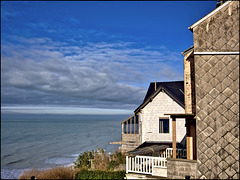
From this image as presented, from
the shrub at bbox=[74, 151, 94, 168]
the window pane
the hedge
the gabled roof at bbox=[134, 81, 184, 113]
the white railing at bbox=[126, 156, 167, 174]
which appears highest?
the gabled roof at bbox=[134, 81, 184, 113]

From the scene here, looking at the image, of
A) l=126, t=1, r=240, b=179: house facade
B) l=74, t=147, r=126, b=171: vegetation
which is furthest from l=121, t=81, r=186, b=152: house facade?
l=126, t=1, r=240, b=179: house facade

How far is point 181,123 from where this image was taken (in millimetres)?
21984

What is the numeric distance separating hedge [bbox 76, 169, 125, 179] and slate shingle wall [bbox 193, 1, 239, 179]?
7.02 meters

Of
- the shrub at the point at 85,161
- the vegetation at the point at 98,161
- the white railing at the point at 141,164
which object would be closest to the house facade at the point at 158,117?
the vegetation at the point at 98,161

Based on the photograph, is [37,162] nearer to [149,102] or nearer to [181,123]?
[149,102]

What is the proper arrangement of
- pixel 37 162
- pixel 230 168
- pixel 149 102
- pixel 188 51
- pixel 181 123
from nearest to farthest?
pixel 230 168 < pixel 188 51 < pixel 181 123 < pixel 149 102 < pixel 37 162

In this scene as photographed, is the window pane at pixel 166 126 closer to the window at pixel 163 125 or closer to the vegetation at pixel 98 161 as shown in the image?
the window at pixel 163 125

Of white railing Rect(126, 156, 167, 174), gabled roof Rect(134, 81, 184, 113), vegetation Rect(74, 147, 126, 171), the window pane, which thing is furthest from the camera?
the window pane

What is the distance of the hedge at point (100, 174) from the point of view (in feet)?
53.5

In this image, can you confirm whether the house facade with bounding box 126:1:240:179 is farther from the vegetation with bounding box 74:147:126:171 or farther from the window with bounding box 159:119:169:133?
A: the window with bounding box 159:119:169:133

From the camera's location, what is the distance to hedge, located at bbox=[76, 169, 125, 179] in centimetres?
1631

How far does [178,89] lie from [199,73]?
1400 centimetres

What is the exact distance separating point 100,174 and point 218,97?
34.2 feet

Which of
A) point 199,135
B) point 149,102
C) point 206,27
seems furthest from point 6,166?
point 206,27
